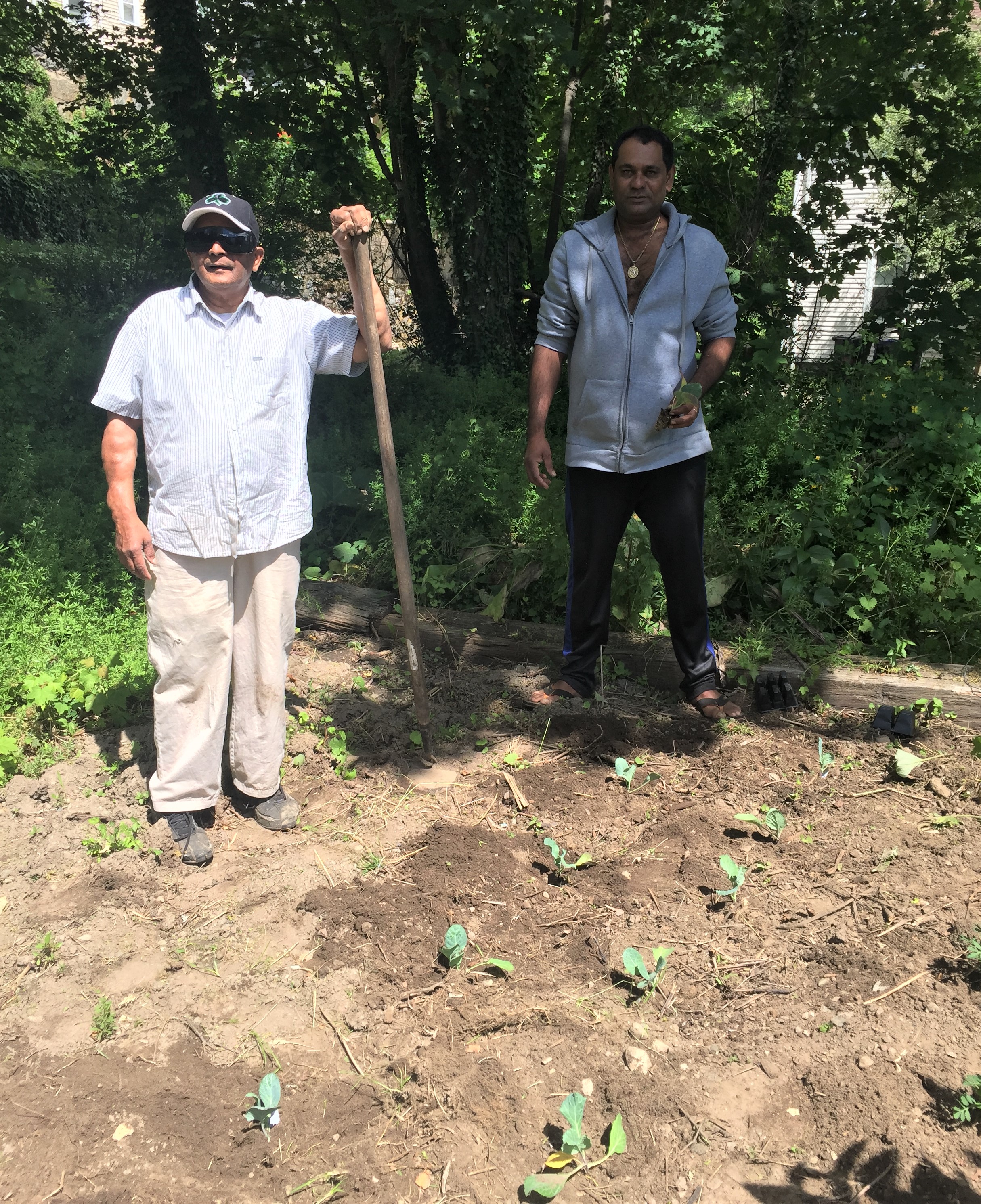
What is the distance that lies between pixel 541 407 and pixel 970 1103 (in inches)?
111

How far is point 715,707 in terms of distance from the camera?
4.18m

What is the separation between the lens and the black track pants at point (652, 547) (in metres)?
3.88

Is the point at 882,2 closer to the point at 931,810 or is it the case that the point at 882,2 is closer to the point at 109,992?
the point at 931,810

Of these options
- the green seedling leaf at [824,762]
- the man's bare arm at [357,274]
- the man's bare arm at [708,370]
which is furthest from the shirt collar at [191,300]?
the green seedling leaf at [824,762]

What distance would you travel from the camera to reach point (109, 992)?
9.04ft

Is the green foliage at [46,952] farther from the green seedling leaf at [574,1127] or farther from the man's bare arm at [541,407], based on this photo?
the man's bare arm at [541,407]

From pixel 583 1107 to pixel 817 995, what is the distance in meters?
0.82

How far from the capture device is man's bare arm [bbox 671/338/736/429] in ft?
12.0

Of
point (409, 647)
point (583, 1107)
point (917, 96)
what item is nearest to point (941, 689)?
point (409, 647)

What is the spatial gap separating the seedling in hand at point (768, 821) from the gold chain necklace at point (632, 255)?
2.15m

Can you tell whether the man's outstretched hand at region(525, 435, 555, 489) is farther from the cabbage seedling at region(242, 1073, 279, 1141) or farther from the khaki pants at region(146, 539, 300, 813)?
the cabbage seedling at region(242, 1073, 279, 1141)

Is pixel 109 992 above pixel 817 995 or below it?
below

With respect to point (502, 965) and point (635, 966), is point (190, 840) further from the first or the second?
point (635, 966)

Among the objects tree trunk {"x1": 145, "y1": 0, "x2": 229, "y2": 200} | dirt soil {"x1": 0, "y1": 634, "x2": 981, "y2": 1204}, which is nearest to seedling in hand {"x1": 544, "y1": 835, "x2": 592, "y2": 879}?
dirt soil {"x1": 0, "y1": 634, "x2": 981, "y2": 1204}
